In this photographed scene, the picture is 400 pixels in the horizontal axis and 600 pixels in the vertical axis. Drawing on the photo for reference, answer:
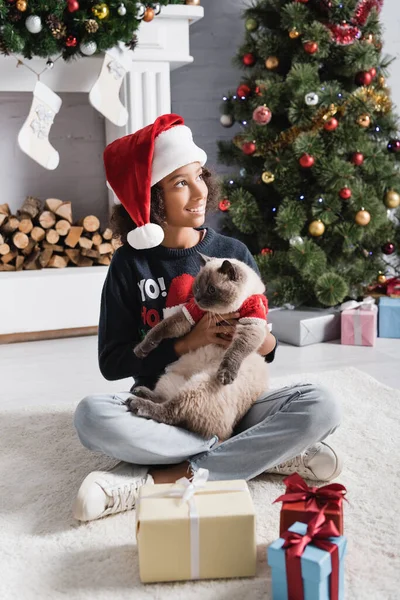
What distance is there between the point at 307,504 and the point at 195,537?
0.72 ft

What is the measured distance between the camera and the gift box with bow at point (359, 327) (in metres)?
3.13

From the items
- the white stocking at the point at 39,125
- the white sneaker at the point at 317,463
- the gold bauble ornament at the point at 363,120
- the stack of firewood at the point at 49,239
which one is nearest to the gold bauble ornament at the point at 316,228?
the gold bauble ornament at the point at 363,120

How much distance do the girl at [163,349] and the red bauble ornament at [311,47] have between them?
1.47 metres

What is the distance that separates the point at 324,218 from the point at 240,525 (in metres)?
2.15

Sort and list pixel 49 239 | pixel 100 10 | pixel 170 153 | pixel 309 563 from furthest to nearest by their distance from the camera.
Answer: pixel 49 239, pixel 100 10, pixel 170 153, pixel 309 563

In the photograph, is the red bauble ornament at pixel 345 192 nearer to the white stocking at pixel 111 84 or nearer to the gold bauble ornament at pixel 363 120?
the gold bauble ornament at pixel 363 120

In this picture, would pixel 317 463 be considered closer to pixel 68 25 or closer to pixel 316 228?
pixel 316 228

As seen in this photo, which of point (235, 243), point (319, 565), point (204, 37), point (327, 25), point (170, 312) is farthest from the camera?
point (204, 37)

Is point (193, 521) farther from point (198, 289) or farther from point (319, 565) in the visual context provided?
point (198, 289)

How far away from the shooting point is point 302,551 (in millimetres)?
1162

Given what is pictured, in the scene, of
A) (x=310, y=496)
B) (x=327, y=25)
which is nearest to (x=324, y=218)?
(x=327, y=25)

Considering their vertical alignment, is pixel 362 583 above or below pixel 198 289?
below

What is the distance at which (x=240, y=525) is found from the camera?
1296 millimetres

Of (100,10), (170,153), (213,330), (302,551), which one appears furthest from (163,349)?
(100,10)
